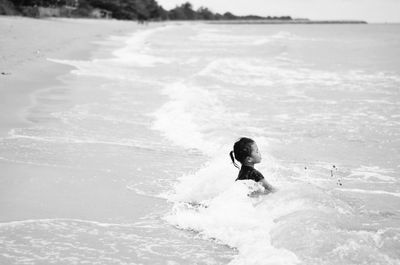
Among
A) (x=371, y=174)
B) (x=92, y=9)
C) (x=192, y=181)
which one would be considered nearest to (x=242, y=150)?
(x=192, y=181)

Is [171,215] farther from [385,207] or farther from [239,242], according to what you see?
[385,207]

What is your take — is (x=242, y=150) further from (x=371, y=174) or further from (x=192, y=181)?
(x=371, y=174)

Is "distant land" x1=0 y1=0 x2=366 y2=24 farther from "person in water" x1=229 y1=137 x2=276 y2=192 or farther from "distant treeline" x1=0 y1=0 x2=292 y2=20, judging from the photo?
"person in water" x1=229 y1=137 x2=276 y2=192

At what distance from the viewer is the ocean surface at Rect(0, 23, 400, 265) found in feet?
14.0

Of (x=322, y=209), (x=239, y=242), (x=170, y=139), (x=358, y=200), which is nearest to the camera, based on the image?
(x=239, y=242)

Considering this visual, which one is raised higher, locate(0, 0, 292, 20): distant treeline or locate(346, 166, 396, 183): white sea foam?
locate(0, 0, 292, 20): distant treeline

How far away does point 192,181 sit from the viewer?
624 cm

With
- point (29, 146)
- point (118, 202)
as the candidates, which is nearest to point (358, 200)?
point (118, 202)

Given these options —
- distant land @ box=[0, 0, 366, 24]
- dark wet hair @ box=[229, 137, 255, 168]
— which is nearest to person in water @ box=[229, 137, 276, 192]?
dark wet hair @ box=[229, 137, 255, 168]

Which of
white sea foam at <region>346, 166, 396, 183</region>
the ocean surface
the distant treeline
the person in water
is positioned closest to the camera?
the ocean surface

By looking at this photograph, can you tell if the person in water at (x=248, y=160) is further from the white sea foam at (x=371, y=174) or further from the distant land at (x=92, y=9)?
the distant land at (x=92, y=9)

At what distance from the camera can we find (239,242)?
14.5ft

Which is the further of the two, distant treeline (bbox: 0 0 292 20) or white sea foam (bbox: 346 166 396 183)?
distant treeline (bbox: 0 0 292 20)

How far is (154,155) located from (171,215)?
2467 millimetres
